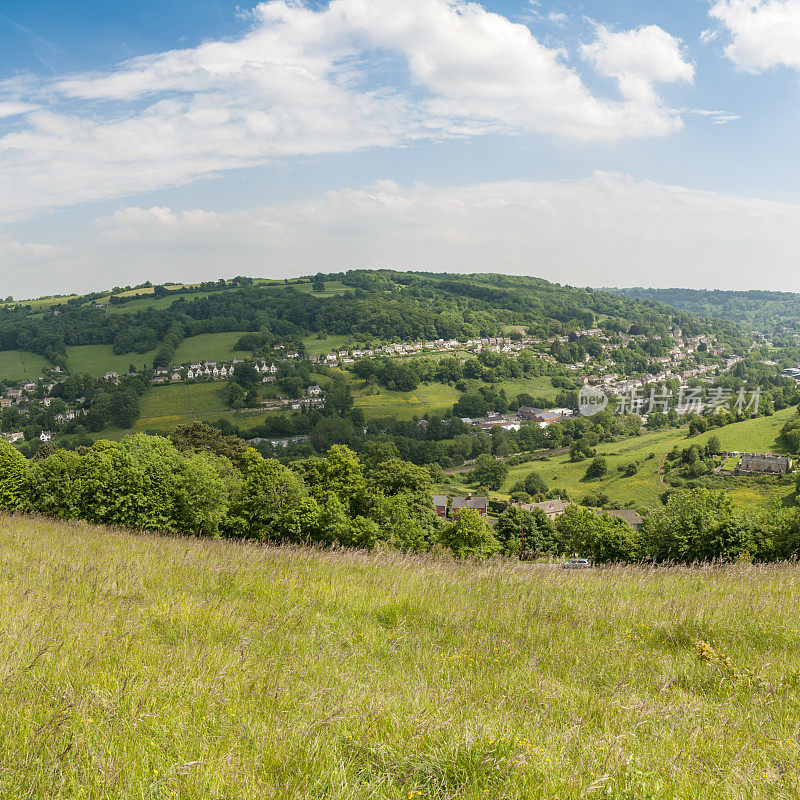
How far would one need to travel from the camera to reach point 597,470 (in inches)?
3307

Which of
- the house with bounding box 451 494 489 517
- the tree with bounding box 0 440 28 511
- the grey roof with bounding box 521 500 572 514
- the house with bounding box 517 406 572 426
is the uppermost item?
the tree with bounding box 0 440 28 511

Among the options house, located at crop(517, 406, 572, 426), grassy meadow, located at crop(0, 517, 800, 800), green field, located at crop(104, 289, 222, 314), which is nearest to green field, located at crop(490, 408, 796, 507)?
house, located at crop(517, 406, 572, 426)

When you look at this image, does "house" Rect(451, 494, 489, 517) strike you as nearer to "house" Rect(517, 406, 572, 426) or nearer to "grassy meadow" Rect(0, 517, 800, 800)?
"house" Rect(517, 406, 572, 426)

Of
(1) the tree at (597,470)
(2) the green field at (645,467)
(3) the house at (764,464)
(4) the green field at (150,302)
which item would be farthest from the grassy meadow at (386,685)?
(4) the green field at (150,302)

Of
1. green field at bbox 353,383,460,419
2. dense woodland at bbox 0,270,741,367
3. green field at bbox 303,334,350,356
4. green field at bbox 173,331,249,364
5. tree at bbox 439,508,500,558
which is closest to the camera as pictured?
tree at bbox 439,508,500,558

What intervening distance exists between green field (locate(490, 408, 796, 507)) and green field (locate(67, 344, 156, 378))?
307 feet

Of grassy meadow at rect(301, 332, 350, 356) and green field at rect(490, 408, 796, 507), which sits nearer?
green field at rect(490, 408, 796, 507)

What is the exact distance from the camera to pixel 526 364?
162 m

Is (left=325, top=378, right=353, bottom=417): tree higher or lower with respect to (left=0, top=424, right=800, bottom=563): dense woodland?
lower

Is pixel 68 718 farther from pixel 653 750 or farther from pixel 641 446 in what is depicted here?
pixel 641 446

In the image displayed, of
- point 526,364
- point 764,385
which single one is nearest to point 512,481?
point 526,364

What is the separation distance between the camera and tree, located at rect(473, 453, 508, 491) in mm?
85512

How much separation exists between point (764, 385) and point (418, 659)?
173 m

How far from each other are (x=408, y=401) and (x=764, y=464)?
72.6m
